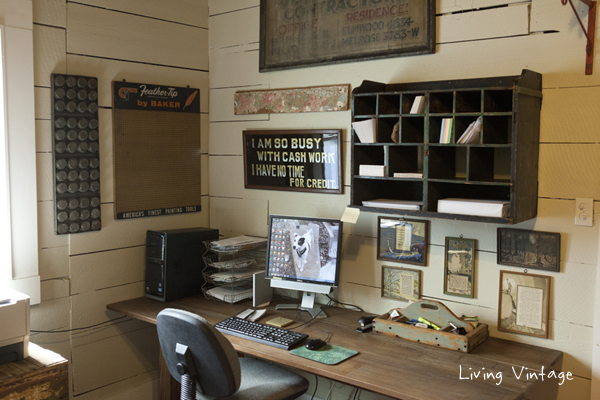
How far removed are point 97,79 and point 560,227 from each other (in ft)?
8.03

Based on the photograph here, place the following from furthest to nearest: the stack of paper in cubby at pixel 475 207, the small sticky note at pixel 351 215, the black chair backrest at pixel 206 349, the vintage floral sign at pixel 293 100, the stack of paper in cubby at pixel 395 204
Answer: the vintage floral sign at pixel 293 100, the small sticky note at pixel 351 215, the stack of paper in cubby at pixel 395 204, the stack of paper in cubby at pixel 475 207, the black chair backrest at pixel 206 349

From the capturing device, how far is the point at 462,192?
7.98 feet

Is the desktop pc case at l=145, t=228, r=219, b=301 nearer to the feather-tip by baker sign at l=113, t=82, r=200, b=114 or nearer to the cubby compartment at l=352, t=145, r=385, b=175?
the feather-tip by baker sign at l=113, t=82, r=200, b=114

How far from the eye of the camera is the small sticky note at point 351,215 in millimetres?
2684

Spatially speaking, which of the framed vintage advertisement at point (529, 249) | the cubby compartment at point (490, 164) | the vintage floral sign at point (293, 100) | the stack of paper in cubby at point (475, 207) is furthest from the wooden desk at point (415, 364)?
the vintage floral sign at point (293, 100)

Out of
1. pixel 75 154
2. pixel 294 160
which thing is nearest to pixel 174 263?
pixel 75 154

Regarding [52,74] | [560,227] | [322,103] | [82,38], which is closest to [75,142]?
[52,74]

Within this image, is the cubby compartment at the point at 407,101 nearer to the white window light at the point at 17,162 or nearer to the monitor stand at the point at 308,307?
the monitor stand at the point at 308,307

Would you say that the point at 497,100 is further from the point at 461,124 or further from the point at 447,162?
the point at 447,162

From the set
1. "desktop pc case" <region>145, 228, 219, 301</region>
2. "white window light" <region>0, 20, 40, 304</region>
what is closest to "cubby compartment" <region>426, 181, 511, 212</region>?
"desktop pc case" <region>145, 228, 219, 301</region>

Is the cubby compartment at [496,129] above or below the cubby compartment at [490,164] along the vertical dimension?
above

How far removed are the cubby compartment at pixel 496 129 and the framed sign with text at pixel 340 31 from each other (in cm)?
51

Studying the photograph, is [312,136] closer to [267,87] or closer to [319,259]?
[267,87]

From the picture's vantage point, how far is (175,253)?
10.0 ft
